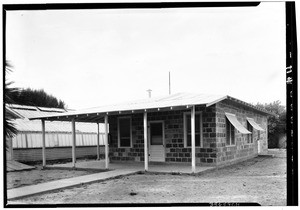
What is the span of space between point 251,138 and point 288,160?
13.1m

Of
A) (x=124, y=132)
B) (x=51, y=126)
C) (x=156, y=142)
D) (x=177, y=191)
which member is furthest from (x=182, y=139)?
(x=51, y=126)

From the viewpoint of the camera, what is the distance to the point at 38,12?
21.1 feet

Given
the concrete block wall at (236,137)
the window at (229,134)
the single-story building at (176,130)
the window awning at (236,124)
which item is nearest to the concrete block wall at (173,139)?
the single-story building at (176,130)

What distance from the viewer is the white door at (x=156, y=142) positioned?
576 inches

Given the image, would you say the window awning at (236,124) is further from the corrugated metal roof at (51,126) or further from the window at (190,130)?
the corrugated metal roof at (51,126)

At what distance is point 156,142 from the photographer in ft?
48.7

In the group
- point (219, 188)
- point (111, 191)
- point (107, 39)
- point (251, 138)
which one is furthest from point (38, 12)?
point (251, 138)

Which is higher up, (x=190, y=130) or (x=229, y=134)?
(x=190, y=130)

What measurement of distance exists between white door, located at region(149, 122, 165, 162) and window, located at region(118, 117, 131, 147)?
1196mm

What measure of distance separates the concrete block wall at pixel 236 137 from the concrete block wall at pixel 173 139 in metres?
0.30

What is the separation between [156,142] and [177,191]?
21.5ft

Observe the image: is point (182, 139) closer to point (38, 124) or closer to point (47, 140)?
point (47, 140)

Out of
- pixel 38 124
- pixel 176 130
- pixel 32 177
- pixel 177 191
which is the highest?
pixel 38 124

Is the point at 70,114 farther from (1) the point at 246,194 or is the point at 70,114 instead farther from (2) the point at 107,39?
(1) the point at 246,194
